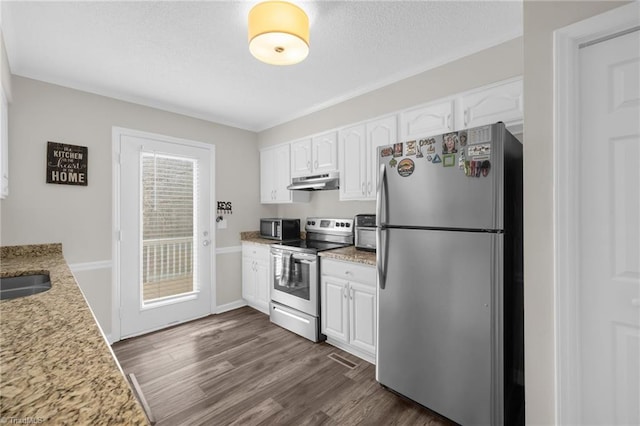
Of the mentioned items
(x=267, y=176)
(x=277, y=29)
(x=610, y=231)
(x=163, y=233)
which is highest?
(x=277, y=29)

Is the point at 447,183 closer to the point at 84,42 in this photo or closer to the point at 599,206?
the point at 599,206

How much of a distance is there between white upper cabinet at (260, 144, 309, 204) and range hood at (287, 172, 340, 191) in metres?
0.19

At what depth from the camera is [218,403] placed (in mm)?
2008

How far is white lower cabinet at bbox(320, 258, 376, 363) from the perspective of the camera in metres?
2.41

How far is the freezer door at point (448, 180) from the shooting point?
5.23ft

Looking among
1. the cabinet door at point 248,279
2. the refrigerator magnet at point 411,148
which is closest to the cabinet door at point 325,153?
the refrigerator magnet at point 411,148

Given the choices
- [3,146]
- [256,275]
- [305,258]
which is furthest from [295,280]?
[3,146]

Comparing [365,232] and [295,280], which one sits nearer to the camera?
[365,232]

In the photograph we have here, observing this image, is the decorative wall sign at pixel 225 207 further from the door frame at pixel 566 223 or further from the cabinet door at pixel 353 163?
the door frame at pixel 566 223

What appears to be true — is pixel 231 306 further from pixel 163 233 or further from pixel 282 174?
pixel 282 174

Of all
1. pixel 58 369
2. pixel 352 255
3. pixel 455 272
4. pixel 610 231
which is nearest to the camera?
pixel 58 369

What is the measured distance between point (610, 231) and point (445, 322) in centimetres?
90

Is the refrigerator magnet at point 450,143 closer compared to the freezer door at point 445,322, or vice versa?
Answer: the freezer door at point 445,322

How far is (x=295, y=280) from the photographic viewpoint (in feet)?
9.95
